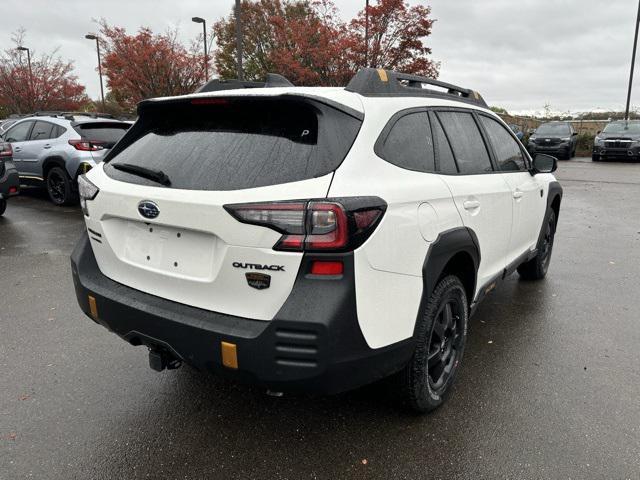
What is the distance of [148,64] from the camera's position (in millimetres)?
22703

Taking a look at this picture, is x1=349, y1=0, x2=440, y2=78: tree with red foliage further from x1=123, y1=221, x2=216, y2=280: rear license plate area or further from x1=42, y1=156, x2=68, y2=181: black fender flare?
x1=123, y1=221, x2=216, y2=280: rear license plate area

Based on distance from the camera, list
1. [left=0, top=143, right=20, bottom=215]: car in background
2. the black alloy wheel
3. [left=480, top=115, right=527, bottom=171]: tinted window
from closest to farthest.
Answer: the black alloy wheel
[left=480, top=115, right=527, bottom=171]: tinted window
[left=0, top=143, right=20, bottom=215]: car in background

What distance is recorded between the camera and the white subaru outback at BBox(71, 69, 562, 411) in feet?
6.55

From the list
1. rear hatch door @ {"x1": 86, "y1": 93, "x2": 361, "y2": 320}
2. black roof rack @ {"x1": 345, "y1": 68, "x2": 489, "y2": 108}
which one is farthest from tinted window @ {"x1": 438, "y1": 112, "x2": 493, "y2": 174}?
rear hatch door @ {"x1": 86, "y1": 93, "x2": 361, "y2": 320}

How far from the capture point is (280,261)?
1988 millimetres

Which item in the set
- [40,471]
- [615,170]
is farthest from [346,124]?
[615,170]

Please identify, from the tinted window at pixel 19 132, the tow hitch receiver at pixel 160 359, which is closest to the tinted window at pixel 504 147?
the tow hitch receiver at pixel 160 359

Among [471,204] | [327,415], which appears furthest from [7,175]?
[471,204]

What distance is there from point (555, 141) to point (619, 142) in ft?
8.56

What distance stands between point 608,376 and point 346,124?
240cm

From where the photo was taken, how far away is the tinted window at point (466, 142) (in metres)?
3.09

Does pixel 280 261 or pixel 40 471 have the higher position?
pixel 280 261

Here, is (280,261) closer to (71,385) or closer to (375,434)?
(375,434)

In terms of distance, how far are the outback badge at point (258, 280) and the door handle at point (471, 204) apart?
52.7 inches
